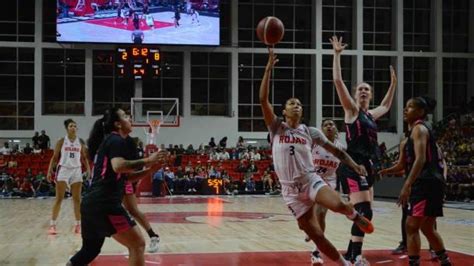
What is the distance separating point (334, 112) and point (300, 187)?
29.9m

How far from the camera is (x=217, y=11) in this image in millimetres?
30859

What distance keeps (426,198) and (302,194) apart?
4.37 ft

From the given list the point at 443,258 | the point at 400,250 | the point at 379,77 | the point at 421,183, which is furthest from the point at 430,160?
the point at 379,77

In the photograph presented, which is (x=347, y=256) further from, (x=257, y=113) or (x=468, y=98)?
(x=468, y=98)

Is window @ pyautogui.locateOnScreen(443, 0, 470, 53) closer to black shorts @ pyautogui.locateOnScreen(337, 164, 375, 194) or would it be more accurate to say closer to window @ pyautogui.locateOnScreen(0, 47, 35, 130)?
window @ pyautogui.locateOnScreen(0, 47, 35, 130)

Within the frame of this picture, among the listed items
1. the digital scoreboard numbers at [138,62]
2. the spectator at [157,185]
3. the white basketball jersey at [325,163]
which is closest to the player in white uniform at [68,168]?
the white basketball jersey at [325,163]

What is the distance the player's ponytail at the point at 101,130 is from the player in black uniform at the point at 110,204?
97mm

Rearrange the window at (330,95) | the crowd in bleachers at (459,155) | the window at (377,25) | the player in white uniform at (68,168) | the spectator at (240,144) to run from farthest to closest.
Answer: the window at (377,25) < the window at (330,95) < the spectator at (240,144) < the crowd in bleachers at (459,155) < the player in white uniform at (68,168)

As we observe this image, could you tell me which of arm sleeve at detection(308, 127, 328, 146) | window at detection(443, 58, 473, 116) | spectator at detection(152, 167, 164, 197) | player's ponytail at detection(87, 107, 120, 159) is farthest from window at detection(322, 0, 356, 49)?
player's ponytail at detection(87, 107, 120, 159)

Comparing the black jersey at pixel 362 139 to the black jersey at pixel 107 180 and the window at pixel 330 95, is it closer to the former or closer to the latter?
the black jersey at pixel 107 180

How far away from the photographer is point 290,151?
658 centimetres

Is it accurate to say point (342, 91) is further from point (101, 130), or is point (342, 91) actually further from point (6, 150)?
point (6, 150)

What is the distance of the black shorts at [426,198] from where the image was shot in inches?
259

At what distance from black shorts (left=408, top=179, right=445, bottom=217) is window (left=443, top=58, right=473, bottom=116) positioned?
104ft
